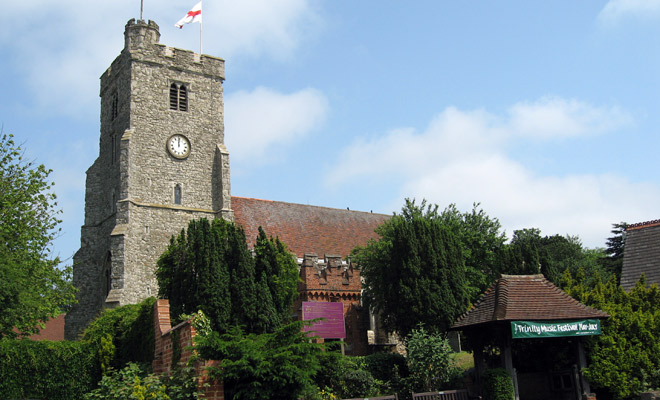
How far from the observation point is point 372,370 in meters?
21.3

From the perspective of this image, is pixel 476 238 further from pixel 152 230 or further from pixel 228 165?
pixel 152 230

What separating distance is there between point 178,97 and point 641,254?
24.1 metres

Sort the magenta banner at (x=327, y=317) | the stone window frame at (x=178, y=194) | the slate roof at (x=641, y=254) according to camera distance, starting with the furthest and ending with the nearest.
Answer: the stone window frame at (x=178, y=194), the slate roof at (x=641, y=254), the magenta banner at (x=327, y=317)

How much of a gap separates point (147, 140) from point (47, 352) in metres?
16.4

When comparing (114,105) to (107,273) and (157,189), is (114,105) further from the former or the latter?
(107,273)

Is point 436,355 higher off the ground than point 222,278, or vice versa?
point 222,278

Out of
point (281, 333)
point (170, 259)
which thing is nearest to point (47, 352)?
point (170, 259)

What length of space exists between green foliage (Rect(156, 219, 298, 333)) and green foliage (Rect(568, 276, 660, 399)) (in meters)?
9.62

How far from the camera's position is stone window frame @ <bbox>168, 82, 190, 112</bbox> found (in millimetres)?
33469

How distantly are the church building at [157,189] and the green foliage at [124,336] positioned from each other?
983cm

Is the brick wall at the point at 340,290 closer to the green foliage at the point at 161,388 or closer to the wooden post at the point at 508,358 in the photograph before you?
the wooden post at the point at 508,358

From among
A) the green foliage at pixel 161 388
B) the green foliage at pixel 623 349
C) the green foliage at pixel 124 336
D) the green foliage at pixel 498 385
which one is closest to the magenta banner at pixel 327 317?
the green foliage at pixel 124 336

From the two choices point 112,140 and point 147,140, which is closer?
point 147,140

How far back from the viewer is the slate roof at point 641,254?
2436 cm
